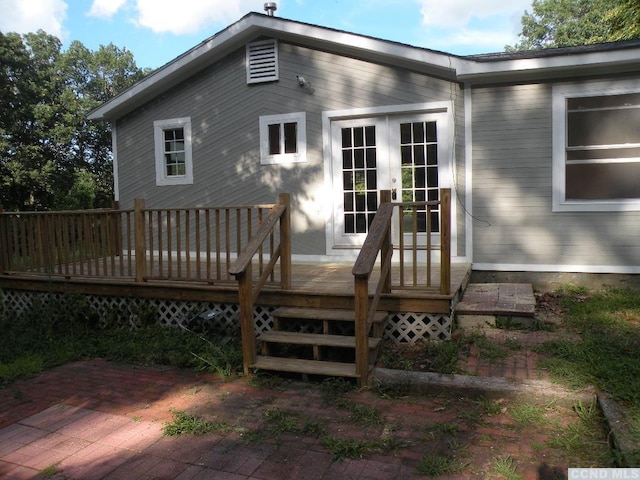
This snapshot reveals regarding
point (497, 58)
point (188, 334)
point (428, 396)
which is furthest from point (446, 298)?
point (497, 58)

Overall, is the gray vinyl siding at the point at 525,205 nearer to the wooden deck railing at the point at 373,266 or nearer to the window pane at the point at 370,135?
the window pane at the point at 370,135

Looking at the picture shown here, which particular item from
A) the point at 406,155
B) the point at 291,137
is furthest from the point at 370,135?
the point at 291,137

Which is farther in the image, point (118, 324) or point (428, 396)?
point (118, 324)

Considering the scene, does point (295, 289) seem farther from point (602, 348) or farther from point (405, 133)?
point (405, 133)

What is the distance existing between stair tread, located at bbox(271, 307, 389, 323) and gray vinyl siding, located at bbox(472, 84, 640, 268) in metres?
2.75

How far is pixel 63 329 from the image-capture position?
19.2 feet

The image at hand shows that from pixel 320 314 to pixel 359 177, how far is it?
3.05 m

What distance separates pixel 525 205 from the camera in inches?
251

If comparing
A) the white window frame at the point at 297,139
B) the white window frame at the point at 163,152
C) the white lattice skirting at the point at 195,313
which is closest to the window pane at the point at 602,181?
the white lattice skirting at the point at 195,313

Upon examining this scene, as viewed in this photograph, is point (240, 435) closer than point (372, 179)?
Yes

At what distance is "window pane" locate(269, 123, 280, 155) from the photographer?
752 centimetres

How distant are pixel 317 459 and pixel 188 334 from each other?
286 centimetres

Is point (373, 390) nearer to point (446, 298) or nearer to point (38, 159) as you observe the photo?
point (446, 298)

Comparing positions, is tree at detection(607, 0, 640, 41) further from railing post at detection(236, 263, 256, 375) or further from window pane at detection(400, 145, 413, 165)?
railing post at detection(236, 263, 256, 375)
